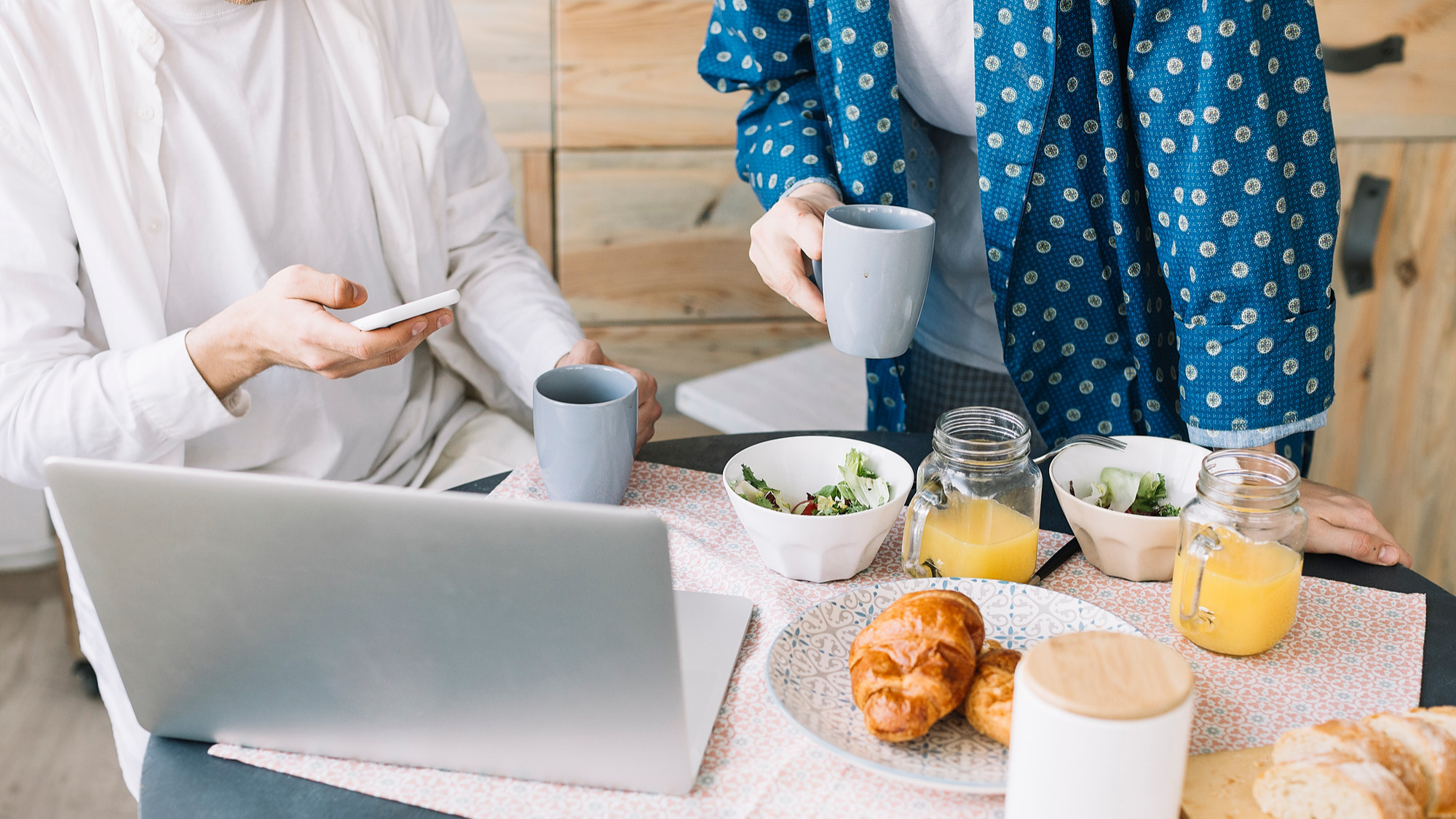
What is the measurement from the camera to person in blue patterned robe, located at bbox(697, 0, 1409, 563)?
1003mm

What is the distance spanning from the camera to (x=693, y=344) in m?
2.52

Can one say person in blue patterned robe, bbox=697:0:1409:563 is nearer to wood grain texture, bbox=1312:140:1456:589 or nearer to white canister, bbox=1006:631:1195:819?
white canister, bbox=1006:631:1195:819

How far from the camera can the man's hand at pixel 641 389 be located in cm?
112

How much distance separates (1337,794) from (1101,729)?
17 cm

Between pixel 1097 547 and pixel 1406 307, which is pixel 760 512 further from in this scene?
pixel 1406 307

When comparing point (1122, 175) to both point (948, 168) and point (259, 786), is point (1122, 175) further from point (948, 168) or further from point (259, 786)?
point (259, 786)

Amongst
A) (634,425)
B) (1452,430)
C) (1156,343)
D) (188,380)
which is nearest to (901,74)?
(1156,343)

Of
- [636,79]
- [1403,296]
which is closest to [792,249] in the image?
[636,79]

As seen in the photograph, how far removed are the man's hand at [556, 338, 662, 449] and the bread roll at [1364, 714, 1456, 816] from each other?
2.22ft

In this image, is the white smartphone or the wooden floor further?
the wooden floor

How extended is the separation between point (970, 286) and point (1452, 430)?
1565mm

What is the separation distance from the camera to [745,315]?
8.28 feet

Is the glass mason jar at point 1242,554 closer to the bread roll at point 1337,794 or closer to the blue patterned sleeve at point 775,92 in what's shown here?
the bread roll at point 1337,794

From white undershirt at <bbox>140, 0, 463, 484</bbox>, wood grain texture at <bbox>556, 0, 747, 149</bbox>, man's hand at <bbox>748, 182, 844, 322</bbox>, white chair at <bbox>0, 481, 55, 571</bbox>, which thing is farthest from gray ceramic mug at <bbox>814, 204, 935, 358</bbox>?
white chair at <bbox>0, 481, 55, 571</bbox>
